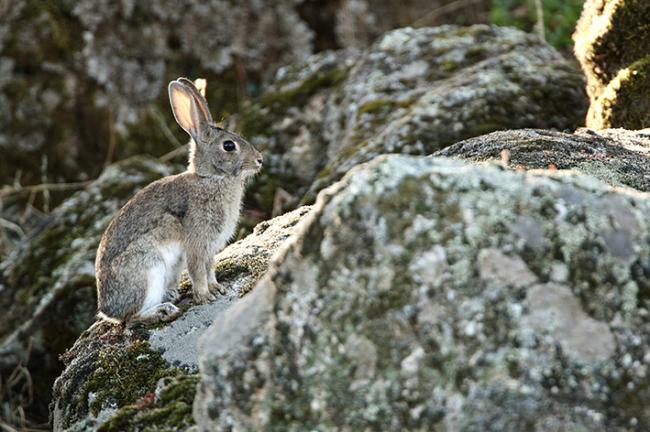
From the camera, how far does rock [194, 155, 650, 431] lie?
129 inches

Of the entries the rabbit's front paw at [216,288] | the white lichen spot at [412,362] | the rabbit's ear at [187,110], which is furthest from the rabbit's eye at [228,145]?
the white lichen spot at [412,362]

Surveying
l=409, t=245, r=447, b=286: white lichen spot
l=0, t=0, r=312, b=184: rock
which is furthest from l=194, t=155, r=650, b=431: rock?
l=0, t=0, r=312, b=184: rock

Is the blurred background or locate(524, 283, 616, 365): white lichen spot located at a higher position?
locate(524, 283, 616, 365): white lichen spot

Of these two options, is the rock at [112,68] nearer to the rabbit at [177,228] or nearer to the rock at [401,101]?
the rock at [401,101]

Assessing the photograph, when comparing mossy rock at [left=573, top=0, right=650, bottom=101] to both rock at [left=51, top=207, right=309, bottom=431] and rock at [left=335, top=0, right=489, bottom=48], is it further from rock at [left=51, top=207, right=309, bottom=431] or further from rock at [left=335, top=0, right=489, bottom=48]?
rock at [left=335, top=0, right=489, bottom=48]

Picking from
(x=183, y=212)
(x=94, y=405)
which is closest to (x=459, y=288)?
(x=94, y=405)

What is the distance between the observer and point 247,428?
11.7ft

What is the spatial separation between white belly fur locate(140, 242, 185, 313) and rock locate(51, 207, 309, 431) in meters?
0.16

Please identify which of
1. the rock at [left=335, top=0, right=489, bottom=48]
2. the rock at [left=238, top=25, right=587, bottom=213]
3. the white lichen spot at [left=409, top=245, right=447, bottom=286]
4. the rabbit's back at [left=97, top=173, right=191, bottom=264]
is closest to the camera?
the white lichen spot at [left=409, top=245, right=447, bottom=286]

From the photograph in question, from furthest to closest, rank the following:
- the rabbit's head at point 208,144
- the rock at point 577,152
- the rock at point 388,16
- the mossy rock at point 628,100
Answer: the rock at point 388,16 → the mossy rock at point 628,100 → the rabbit's head at point 208,144 → the rock at point 577,152

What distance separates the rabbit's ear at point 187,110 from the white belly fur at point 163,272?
1000 millimetres

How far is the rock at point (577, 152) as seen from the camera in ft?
18.7

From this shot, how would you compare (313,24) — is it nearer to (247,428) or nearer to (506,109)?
(506,109)

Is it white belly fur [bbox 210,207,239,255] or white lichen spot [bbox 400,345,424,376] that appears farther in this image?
white belly fur [bbox 210,207,239,255]
